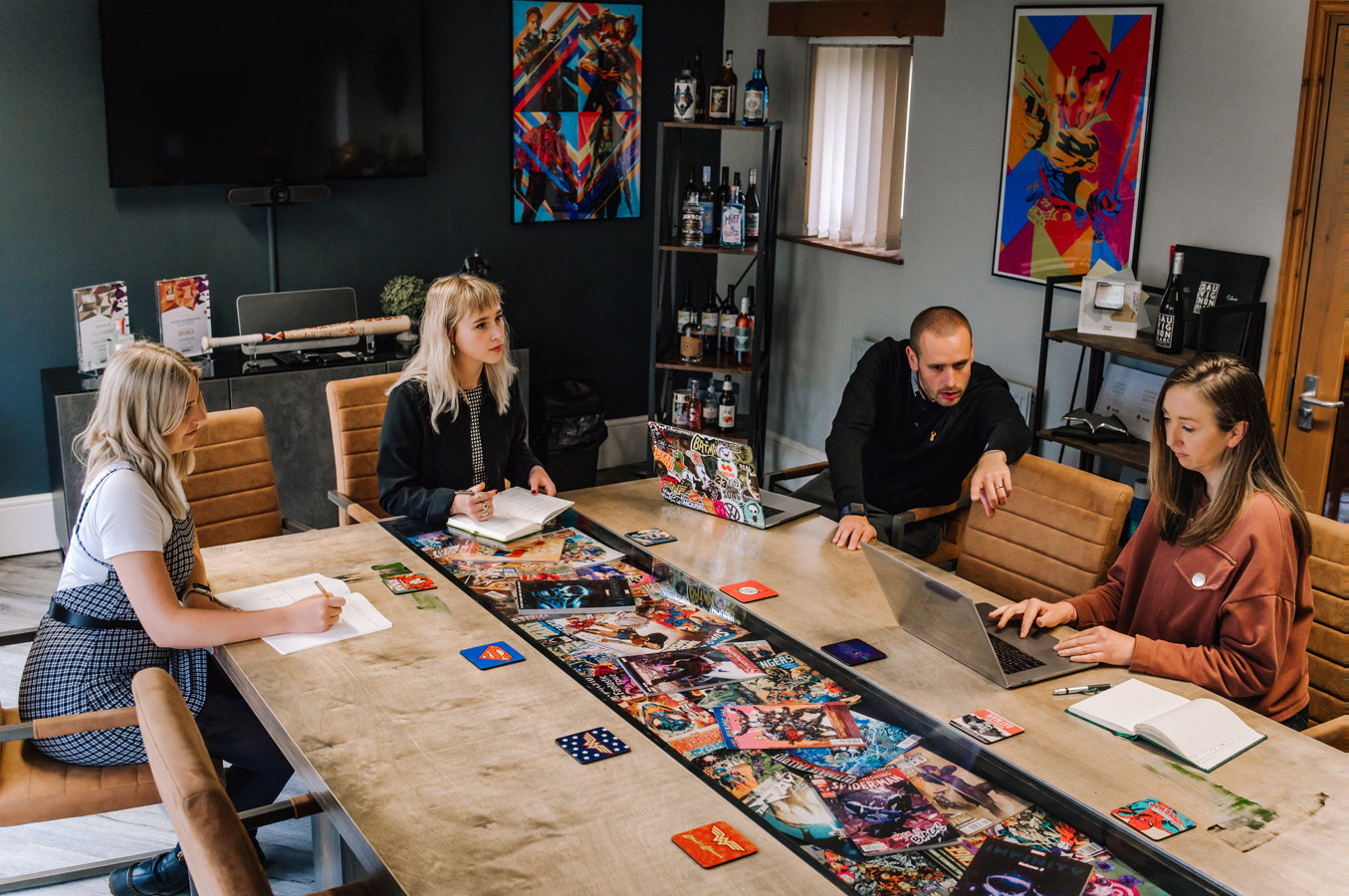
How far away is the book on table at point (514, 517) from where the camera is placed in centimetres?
297

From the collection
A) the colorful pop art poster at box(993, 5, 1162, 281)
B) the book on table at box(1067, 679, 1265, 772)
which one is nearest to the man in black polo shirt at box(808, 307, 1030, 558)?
the colorful pop art poster at box(993, 5, 1162, 281)

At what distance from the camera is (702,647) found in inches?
93.9

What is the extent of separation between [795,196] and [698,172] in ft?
1.82

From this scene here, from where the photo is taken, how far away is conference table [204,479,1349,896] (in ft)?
5.53

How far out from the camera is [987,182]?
462 centimetres

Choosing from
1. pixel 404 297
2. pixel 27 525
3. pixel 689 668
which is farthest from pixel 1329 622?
pixel 27 525

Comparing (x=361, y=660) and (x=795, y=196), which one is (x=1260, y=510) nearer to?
(x=361, y=660)

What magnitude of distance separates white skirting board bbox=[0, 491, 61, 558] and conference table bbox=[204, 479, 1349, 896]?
2639 mm

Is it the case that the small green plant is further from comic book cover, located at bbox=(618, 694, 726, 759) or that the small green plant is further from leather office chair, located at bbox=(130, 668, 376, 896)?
leather office chair, located at bbox=(130, 668, 376, 896)

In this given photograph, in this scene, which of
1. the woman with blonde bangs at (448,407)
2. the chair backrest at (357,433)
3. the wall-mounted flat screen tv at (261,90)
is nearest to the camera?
the woman with blonde bangs at (448,407)

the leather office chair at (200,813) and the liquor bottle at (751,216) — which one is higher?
the liquor bottle at (751,216)

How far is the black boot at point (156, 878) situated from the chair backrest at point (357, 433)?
1088 mm

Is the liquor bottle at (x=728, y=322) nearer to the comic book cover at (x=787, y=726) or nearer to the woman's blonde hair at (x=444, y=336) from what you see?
the woman's blonde hair at (x=444, y=336)

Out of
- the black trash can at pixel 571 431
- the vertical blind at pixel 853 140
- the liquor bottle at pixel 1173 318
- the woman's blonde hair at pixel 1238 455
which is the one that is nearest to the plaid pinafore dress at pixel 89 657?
the woman's blonde hair at pixel 1238 455
